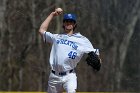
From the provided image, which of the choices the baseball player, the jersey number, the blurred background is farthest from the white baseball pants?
the blurred background

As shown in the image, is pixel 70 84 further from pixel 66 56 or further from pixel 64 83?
pixel 66 56

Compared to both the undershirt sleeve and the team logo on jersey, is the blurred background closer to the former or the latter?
the undershirt sleeve

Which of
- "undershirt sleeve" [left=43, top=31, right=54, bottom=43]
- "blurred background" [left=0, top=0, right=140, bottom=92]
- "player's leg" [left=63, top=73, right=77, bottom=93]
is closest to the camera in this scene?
"player's leg" [left=63, top=73, right=77, bottom=93]

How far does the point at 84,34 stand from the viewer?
39.8 ft

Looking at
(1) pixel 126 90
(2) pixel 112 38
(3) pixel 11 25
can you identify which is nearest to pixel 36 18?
(3) pixel 11 25

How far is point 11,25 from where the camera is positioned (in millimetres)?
12312

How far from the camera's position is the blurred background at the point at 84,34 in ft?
39.9

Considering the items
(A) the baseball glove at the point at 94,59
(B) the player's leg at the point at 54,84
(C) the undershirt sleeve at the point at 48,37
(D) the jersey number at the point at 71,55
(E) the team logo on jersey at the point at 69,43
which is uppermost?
(C) the undershirt sleeve at the point at 48,37

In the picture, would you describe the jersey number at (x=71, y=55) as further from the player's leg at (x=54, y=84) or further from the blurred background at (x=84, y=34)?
the blurred background at (x=84, y=34)

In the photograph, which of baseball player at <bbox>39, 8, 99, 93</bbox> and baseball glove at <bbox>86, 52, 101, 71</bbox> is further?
baseball glove at <bbox>86, 52, 101, 71</bbox>

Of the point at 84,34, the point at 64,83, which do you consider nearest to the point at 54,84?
the point at 64,83

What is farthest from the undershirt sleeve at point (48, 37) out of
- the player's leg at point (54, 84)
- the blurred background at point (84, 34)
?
the blurred background at point (84, 34)

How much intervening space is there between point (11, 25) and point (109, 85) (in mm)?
2657

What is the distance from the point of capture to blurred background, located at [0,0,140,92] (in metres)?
12.2
